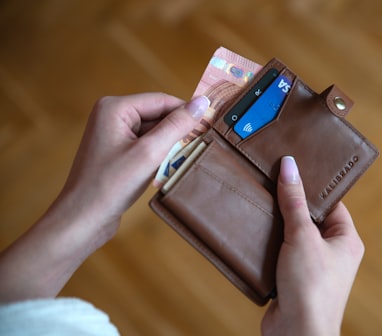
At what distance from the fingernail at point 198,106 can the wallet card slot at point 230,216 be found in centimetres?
7

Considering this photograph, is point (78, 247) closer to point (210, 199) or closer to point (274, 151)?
point (210, 199)

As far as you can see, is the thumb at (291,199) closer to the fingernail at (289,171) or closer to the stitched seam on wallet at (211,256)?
the fingernail at (289,171)

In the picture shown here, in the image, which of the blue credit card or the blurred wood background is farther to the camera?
the blurred wood background

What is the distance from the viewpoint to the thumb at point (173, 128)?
634 millimetres

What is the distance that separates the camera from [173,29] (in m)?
1.18

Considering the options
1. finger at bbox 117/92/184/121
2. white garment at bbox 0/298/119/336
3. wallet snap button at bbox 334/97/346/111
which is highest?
wallet snap button at bbox 334/97/346/111

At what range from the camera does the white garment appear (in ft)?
1.68

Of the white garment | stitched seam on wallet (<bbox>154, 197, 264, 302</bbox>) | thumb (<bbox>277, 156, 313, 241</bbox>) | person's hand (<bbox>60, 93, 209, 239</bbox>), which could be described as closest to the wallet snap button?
thumb (<bbox>277, 156, 313, 241</bbox>)

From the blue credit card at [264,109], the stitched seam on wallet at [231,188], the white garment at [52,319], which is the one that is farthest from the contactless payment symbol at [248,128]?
the white garment at [52,319]

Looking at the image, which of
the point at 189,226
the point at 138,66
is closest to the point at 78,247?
the point at 189,226

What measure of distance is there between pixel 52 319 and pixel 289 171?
42 cm

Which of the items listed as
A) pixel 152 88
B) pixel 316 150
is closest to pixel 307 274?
pixel 316 150

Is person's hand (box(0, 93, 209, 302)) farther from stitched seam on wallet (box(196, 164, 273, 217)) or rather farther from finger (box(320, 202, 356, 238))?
finger (box(320, 202, 356, 238))

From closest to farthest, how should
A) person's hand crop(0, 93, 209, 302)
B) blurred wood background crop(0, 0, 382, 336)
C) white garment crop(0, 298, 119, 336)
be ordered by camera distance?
white garment crop(0, 298, 119, 336), person's hand crop(0, 93, 209, 302), blurred wood background crop(0, 0, 382, 336)
